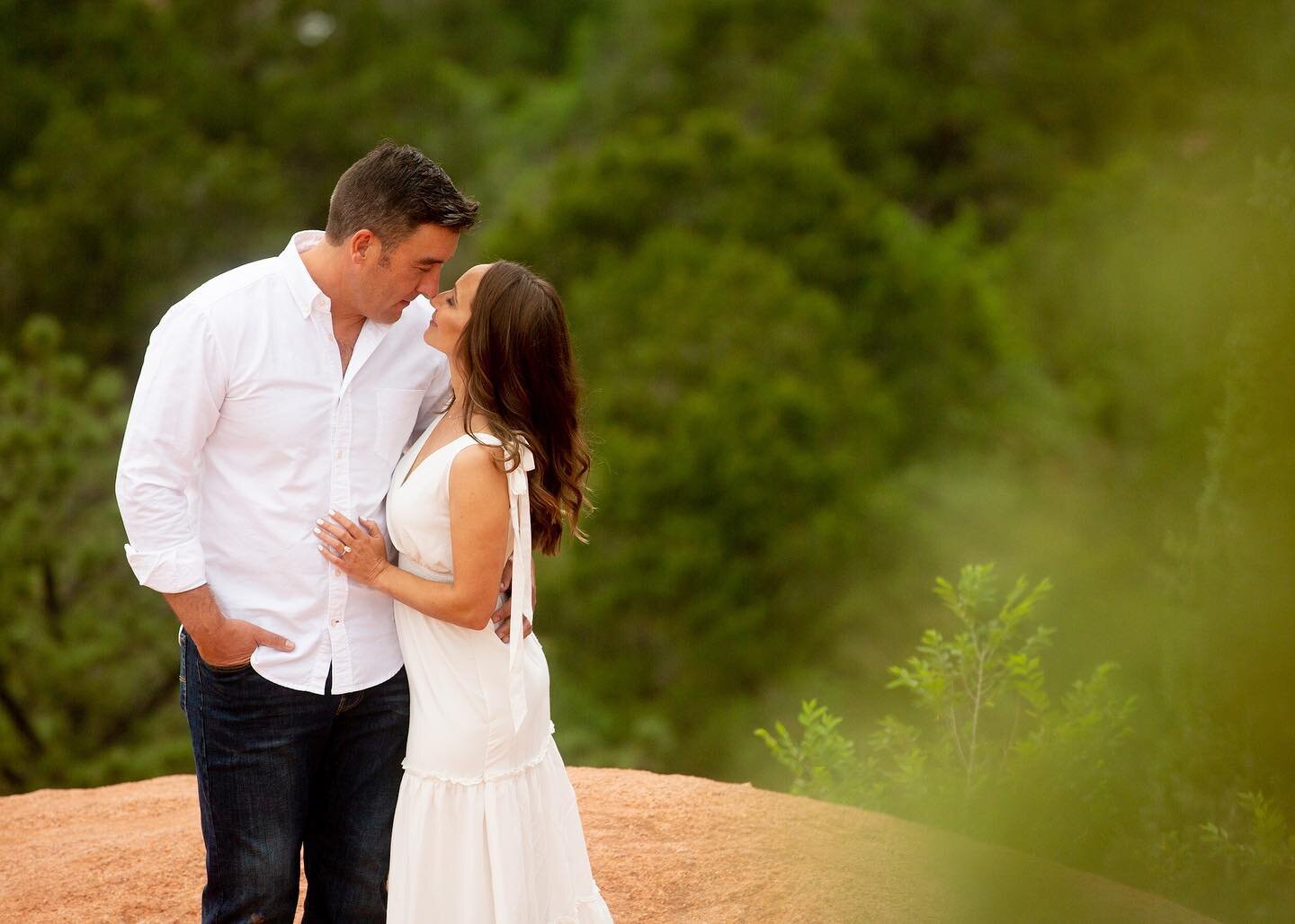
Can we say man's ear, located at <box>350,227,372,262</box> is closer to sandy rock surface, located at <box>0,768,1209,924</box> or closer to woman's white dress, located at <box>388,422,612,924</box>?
woman's white dress, located at <box>388,422,612,924</box>

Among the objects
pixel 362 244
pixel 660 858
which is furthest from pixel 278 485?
pixel 660 858

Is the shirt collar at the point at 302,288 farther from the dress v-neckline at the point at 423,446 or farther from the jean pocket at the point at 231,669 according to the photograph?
the jean pocket at the point at 231,669

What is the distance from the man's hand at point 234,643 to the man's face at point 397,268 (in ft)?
2.06

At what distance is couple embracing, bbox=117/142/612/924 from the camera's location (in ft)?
8.52

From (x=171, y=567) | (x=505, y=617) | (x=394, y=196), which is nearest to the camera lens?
(x=171, y=567)

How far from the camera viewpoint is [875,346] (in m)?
15.2

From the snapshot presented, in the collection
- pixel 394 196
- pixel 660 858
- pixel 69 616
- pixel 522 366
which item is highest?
pixel 394 196

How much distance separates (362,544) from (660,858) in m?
1.69

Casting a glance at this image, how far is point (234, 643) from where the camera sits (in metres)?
2.59

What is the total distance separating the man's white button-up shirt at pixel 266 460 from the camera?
2518mm

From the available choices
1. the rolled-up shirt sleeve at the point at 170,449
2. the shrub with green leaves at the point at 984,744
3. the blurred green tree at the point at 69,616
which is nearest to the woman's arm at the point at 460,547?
the rolled-up shirt sleeve at the point at 170,449

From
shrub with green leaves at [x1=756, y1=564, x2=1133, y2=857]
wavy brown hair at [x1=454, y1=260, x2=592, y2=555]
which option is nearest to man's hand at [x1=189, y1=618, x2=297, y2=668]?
wavy brown hair at [x1=454, y1=260, x2=592, y2=555]

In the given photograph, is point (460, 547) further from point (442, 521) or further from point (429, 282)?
point (429, 282)

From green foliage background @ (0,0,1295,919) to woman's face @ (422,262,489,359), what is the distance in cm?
128
